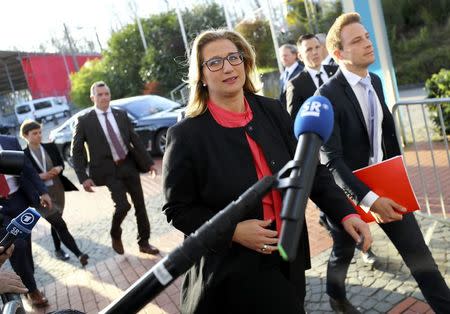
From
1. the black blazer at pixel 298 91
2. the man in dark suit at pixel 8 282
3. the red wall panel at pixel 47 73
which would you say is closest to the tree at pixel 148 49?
the red wall panel at pixel 47 73

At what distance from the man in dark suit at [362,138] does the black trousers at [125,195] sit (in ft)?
9.87

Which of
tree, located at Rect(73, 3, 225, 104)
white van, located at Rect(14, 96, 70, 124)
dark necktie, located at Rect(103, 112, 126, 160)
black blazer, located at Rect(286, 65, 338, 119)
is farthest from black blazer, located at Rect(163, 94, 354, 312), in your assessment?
white van, located at Rect(14, 96, 70, 124)

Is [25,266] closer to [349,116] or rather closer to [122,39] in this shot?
[349,116]

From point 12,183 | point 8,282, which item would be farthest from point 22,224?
point 12,183

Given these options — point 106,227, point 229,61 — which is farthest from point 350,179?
point 106,227

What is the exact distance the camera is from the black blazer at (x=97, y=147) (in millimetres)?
5344

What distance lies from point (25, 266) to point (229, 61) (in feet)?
10.9

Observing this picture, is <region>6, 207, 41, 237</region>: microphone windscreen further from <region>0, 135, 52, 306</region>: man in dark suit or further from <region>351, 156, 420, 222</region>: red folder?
<region>0, 135, 52, 306</region>: man in dark suit

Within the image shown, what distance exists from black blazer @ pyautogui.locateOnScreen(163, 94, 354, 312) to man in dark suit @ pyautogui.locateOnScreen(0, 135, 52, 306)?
2736mm

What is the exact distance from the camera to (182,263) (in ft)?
3.38

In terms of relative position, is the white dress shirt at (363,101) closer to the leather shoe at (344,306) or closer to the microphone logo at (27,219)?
the leather shoe at (344,306)

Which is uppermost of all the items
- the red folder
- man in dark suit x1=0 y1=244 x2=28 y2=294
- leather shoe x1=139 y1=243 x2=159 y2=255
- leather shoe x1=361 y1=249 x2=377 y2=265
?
man in dark suit x1=0 y1=244 x2=28 y2=294

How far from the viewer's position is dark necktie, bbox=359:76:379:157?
9.48 ft

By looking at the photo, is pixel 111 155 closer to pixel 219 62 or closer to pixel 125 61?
pixel 219 62
